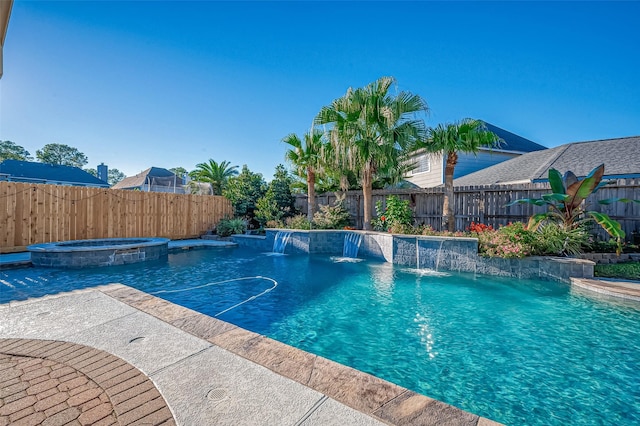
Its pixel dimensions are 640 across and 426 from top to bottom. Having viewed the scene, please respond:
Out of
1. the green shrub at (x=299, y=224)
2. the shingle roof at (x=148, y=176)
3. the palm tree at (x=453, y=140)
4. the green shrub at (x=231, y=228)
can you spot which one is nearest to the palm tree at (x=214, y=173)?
the green shrub at (x=231, y=228)

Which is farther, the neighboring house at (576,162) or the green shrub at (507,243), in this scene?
the neighboring house at (576,162)

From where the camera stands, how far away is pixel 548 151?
1395cm

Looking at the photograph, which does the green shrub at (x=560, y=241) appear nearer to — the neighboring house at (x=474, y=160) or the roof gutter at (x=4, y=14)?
the neighboring house at (x=474, y=160)

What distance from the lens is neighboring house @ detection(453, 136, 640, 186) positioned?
10352 mm

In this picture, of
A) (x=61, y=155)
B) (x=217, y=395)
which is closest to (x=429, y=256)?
(x=217, y=395)

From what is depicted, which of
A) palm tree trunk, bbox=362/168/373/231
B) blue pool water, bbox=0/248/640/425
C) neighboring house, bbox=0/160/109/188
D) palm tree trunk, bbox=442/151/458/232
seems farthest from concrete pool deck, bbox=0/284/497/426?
neighboring house, bbox=0/160/109/188

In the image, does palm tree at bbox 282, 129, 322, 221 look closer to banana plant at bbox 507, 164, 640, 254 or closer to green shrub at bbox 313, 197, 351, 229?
green shrub at bbox 313, 197, 351, 229

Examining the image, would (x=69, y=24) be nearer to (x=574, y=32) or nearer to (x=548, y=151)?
(x=574, y=32)

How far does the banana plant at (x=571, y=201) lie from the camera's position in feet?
24.3

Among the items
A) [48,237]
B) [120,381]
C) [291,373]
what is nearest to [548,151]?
[291,373]

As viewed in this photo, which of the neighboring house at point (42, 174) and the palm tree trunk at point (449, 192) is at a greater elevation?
the neighboring house at point (42, 174)

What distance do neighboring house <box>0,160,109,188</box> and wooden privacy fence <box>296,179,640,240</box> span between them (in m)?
22.2

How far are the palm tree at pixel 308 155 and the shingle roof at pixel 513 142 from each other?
35.2ft

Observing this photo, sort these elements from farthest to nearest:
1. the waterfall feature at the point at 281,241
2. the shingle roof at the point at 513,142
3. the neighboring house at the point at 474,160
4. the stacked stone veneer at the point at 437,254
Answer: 1. the shingle roof at the point at 513,142
2. the neighboring house at the point at 474,160
3. the waterfall feature at the point at 281,241
4. the stacked stone veneer at the point at 437,254
